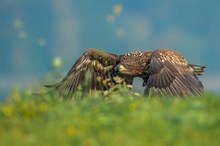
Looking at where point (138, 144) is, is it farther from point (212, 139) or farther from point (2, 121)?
point (2, 121)

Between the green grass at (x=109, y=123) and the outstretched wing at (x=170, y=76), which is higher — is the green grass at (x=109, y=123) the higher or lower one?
the lower one

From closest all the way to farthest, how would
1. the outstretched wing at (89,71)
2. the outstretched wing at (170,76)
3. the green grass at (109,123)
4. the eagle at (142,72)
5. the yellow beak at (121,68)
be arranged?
the green grass at (109,123) → the outstretched wing at (170,76) → the eagle at (142,72) → the outstretched wing at (89,71) → the yellow beak at (121,68)

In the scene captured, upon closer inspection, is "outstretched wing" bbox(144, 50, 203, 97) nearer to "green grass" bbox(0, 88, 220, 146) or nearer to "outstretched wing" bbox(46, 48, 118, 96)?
"outstretched wing" bbox(46, 48, 118, 96)

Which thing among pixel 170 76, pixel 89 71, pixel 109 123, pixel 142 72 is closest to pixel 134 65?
pixel 142 72

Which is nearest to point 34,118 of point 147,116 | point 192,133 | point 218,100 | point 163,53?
point 147,116

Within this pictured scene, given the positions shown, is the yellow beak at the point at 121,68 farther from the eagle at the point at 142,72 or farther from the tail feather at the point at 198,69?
the tail feather at the point at 198,69

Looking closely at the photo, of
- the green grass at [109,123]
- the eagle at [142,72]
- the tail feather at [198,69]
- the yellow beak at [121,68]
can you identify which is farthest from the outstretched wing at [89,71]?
the green grass at [109,123]

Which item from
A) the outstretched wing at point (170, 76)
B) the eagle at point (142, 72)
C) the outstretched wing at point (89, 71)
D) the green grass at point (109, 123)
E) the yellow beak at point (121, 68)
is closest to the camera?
the green grass at point (109, 123)

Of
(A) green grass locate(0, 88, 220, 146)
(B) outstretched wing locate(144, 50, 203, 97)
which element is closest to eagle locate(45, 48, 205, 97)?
(B) outstretched wing locate(144, 50, 203, 97)
